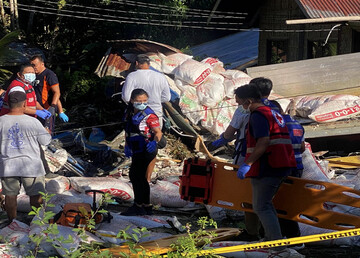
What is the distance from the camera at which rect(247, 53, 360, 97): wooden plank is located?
11.9 m

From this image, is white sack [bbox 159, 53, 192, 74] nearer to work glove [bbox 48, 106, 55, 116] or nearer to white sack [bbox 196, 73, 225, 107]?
white sack [bbox 196, 73, 225, 107]

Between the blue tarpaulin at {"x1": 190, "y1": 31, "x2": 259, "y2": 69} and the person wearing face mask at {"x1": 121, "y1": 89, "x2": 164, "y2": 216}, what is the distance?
30.5 feet

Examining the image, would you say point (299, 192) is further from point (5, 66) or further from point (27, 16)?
point (27, 16)

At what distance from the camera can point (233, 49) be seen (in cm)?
1919

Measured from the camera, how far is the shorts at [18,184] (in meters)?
6.79

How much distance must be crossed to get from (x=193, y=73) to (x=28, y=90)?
3.52m

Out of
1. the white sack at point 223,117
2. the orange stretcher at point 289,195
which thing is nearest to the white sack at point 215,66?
the white sack at point 223,117

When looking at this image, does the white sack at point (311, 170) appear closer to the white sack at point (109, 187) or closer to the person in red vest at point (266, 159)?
the white sack at point (109, 187)

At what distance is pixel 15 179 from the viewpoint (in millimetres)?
6801

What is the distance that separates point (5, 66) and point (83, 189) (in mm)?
8818

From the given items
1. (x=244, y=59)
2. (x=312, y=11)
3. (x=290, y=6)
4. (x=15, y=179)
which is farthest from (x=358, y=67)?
(x=15, y=179)

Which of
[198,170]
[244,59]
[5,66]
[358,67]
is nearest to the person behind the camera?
[198,170]

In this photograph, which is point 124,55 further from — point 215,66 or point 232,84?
→ point 232,84

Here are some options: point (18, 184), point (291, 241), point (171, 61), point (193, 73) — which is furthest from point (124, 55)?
point (291, 241)
